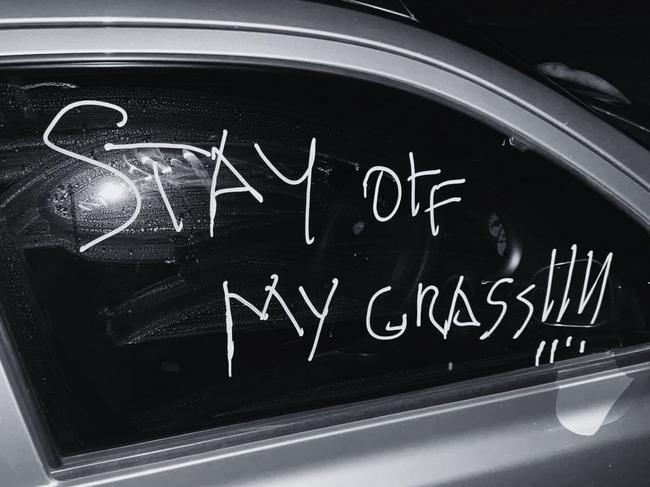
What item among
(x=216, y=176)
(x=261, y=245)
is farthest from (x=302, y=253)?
(x=216, y=176)

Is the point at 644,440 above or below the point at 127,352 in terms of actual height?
below

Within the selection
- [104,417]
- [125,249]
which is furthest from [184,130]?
[104,417]

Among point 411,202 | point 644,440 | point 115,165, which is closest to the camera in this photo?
point 115,165

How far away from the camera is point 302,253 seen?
57.9 inches

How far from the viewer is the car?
4.29 ft

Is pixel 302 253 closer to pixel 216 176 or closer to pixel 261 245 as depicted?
pixel 261 245

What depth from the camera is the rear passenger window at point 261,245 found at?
132 centimetres

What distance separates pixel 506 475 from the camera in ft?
5.01

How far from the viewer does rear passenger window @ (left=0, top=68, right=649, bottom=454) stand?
1.32 meters

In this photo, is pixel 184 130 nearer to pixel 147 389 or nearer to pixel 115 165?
pixel 115 165

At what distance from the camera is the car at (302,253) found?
1309 millimetres

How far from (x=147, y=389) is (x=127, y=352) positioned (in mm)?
77

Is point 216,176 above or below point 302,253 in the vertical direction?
above

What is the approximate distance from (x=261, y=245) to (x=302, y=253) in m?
0.08
